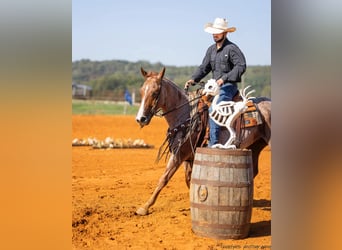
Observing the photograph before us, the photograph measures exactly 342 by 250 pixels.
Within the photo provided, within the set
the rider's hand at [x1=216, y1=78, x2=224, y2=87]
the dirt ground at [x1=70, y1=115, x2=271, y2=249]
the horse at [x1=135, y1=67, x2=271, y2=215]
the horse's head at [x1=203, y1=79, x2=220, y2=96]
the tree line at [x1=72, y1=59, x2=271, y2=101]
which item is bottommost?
the dirt ground at [x1=70, y1=115, x2=271, y2=249]

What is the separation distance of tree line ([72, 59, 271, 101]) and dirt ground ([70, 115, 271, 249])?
20.4ft

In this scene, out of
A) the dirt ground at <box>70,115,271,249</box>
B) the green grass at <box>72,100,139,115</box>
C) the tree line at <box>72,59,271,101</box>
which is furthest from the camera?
the tree line at <box>72,59,271,101</box>

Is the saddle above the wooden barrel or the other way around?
above

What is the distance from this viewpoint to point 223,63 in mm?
5879

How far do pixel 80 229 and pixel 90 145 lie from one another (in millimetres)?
5174

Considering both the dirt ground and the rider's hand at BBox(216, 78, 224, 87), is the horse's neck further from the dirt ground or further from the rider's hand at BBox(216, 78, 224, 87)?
the dirt ground

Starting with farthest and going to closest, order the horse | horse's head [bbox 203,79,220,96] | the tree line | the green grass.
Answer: the tree line
the green grass
the horse
horse's head [bbox 203,79,220,96]

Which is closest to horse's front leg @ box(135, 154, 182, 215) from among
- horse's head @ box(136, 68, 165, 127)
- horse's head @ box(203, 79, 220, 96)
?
horse's head @ box(136, 68, 165, 127)

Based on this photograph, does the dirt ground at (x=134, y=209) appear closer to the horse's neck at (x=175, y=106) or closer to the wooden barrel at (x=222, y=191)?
the wooden barrel at (x=222, y=191)

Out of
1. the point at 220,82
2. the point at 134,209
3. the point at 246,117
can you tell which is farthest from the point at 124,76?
the point at 220,82

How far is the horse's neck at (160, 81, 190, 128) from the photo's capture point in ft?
19.7

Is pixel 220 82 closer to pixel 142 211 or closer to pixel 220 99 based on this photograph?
pixel 220 99

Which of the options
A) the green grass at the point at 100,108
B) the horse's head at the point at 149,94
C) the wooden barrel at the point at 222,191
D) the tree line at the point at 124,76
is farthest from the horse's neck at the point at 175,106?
the green grass at the point at 100,108
